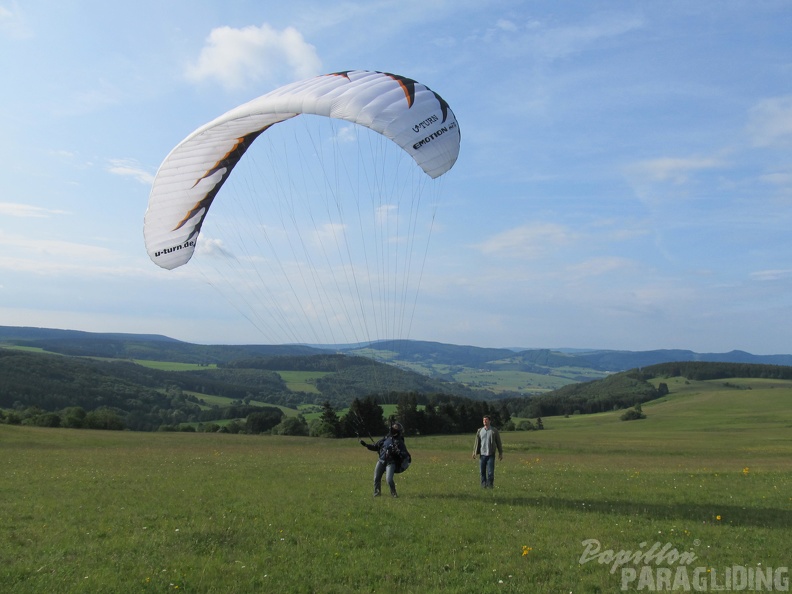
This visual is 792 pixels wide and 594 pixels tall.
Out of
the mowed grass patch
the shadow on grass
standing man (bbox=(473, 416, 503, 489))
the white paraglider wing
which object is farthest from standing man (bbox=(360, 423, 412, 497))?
the mowed grass patch

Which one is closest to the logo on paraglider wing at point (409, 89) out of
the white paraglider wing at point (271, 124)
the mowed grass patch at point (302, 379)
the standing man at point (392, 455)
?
the white paraglider wing at point (271, 124)

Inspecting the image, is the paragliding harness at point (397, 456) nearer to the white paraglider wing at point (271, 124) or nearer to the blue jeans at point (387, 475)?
the blue jeans at point (387, 475)

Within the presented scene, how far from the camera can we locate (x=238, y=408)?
3575 inches

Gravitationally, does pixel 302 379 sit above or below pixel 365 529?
below

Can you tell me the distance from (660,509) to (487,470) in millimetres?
4227

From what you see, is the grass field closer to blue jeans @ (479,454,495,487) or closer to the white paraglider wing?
blue jeans @ (479,454,495,487)

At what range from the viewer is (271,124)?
14.9 m

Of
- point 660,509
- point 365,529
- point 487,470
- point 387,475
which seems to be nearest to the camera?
point 365,529

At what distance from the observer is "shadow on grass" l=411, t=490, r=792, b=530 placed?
33.9 feet

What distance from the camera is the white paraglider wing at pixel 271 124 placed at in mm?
12922

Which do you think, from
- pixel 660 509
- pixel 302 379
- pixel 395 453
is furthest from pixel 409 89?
pixel 302 379

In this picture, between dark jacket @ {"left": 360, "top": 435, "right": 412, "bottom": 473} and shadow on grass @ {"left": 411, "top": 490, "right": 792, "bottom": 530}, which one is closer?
shadow on grass @ {"left": 411, "top": 490, "right": 792, "bottom": 530}

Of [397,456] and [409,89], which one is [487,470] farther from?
[409,89]

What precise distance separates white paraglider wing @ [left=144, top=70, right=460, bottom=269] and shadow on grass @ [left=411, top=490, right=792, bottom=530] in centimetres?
726
